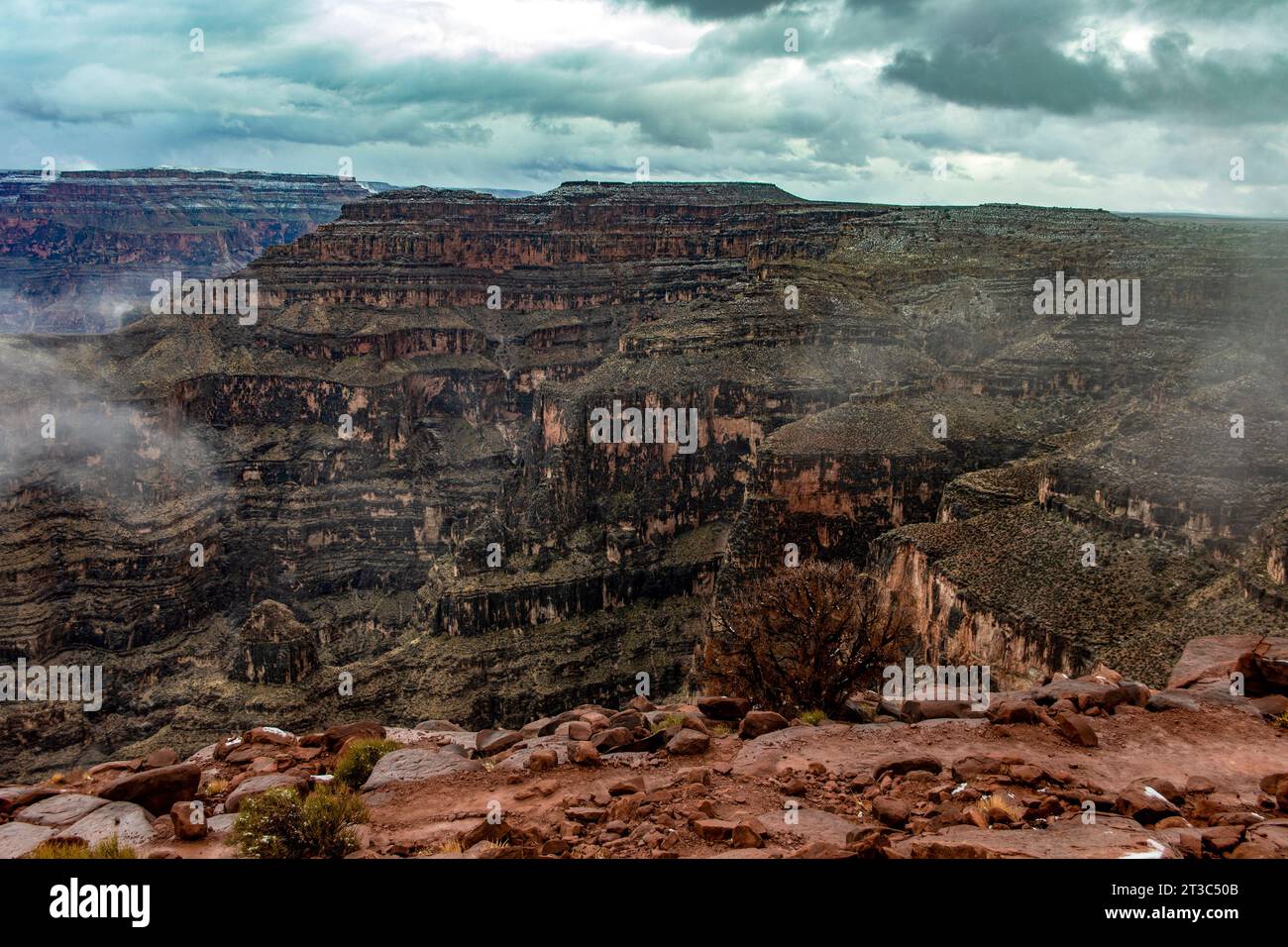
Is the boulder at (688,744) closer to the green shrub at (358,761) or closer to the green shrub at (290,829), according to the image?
the green shrub at (358,761)

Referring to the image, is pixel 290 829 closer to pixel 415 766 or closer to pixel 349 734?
pixel 415 766

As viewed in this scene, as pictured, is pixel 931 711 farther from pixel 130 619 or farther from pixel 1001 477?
pixel 130 619

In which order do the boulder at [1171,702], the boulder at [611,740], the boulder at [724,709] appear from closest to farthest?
1. the boulder at [611,740]
2. the boulder at [1171,702]
3. the boulder at [724,709]

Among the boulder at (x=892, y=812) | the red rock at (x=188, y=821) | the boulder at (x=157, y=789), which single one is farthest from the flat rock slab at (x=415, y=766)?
the boulder at (x=892, y=812)

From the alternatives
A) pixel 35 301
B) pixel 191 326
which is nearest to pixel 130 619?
pixel 191 326

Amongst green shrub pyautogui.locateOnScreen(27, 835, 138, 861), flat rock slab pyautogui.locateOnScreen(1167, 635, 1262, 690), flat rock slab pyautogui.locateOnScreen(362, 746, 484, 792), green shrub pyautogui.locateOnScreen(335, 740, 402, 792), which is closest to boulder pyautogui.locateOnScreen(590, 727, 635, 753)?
flat rock slab pyautogui.locateOnScreen(362, 746, 484, 792)
